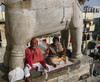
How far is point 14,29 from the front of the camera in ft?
8.55

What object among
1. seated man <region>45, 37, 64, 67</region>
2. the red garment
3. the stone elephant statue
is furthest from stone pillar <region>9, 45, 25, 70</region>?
seated man <region>45, 37, 64, 67</region>

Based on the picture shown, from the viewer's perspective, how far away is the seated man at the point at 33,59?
9.46 feet

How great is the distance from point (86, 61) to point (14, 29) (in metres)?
1.76

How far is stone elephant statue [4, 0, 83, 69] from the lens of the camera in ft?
8.45

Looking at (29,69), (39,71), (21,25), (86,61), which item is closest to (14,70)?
(29,69)

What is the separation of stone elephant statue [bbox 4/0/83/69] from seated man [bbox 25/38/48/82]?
107 mm

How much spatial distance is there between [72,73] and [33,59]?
35.4 inches

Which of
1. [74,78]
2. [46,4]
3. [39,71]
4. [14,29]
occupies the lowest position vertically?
[74,78]

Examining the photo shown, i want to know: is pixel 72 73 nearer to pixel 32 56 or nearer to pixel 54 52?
pixel 54 52

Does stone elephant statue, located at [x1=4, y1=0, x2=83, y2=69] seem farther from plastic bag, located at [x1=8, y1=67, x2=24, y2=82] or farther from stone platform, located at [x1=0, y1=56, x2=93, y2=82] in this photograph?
stone platform, located at [x1=0, y1=56, x2=93, y2=82]

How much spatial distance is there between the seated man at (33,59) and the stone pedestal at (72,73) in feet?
0.57

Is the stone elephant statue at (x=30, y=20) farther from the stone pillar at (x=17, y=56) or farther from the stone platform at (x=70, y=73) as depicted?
the stone platform at (x=70, y=73)

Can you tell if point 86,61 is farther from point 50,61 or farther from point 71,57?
point 50,61

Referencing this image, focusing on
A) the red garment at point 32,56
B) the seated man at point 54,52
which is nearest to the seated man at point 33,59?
the red garment at point 32,56
